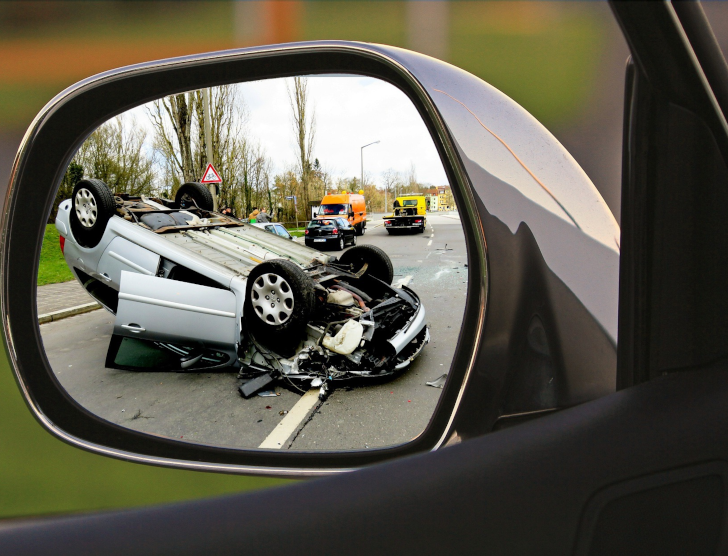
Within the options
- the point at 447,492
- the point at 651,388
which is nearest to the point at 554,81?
the point at 651,388

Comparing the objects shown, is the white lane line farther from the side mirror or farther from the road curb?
the road curb

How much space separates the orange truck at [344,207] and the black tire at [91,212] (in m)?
15.5

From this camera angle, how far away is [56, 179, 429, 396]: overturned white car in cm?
410

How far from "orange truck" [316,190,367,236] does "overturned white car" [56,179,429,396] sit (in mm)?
15524

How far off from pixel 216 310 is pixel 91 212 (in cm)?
187

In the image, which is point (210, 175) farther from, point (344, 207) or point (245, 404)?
point (344, 207)

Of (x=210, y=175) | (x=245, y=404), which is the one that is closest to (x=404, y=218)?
(x=210, y=175)

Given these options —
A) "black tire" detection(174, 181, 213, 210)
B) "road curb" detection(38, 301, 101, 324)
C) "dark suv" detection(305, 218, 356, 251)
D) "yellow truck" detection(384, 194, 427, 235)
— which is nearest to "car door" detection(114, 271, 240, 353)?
"road curb" detection(38, 301, 101, 324)

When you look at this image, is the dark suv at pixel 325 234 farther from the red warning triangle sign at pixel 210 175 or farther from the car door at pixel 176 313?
the car door at pixel 176 313

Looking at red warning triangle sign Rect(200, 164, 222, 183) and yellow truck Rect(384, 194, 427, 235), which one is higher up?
red warning triangle sign Rect(200, 164, 222, 183)

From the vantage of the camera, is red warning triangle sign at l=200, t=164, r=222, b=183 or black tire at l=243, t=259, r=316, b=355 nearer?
black tire at l=243, t=259, r=316, b=355

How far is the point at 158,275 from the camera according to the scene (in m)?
4.46

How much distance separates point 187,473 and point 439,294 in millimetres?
6838

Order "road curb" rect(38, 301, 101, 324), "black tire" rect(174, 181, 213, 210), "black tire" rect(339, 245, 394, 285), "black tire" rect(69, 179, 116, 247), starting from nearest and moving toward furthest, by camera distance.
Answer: "black tire" rect(69, 179, 116, 247) < "road curb" rect(38, 301, 101, 324) < "black tire" rect(339, 245, 394, 285) < "black tire" rect(174, 181, 213, 210)
